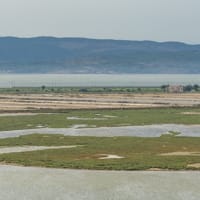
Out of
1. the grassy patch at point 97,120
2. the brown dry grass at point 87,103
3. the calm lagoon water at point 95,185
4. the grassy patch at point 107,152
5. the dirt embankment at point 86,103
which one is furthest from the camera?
the brown dry grass at point 87,103

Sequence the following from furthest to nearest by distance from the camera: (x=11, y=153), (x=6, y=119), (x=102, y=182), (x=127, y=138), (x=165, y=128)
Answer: (x=6, y=119) < (x=165, y=128) < (x=127, y=138) < (x=11, y=153) < (x=102, y=182)

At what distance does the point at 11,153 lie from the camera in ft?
153

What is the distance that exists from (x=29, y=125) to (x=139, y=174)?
35.0 metres

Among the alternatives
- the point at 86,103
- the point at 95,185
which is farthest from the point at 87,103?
the point at 95,185

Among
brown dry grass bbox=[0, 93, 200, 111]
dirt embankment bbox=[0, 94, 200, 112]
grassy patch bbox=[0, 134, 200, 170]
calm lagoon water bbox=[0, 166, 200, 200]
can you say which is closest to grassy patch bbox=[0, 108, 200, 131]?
grassy patch bbox=[0, 134, 200, 170]

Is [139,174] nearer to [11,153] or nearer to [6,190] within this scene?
[6,190]

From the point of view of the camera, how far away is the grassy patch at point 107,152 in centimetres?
4034

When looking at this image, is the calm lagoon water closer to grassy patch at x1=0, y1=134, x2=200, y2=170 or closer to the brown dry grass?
grassy patch at x1=0, y1=134, x2=200, y2=170

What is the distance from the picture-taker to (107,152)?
47.3 metres

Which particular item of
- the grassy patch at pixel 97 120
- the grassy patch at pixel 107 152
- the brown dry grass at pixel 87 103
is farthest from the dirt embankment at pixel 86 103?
the grassy patch at pixel 107 152

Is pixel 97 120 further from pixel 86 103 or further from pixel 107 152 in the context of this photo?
pixel 86 103

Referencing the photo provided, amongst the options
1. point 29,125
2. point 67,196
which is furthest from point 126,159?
point 29,125

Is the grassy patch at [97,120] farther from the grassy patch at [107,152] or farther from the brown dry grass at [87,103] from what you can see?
the brown dry grass at [87,103]

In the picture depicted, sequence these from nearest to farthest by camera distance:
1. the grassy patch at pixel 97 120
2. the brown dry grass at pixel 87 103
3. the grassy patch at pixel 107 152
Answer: the grassy patch at pixel 107 152, the grassy patch at pixel 97 120, the brown dry grass at pixel 87 103
